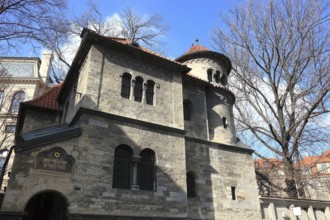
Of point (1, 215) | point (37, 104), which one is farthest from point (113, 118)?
point (37, 104)

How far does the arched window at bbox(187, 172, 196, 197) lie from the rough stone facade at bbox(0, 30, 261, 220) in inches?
5.4

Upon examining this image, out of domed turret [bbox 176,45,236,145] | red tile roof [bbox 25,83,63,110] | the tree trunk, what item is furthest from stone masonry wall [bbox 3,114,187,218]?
the tree trunk

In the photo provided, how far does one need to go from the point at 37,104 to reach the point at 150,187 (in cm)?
869

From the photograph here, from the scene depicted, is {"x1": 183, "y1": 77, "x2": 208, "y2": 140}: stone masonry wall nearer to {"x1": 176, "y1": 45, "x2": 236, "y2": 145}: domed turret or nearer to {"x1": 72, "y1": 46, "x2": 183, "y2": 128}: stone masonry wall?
{"x1": 176, "y1": 45, "x2": 236, "y2": 145}: domed turret

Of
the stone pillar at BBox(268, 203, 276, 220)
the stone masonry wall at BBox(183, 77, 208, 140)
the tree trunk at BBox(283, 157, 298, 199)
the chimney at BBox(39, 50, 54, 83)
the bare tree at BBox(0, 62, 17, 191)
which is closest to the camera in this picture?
the stone pillar at BBox(268, 203, 276, 220)

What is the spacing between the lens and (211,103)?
52.4 ft

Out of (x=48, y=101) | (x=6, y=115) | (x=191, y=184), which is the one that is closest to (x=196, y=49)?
(x=191, y=184)

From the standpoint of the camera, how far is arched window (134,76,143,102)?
12262 millimetres

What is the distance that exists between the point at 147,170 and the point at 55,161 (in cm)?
367

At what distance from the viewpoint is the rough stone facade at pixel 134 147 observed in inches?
348

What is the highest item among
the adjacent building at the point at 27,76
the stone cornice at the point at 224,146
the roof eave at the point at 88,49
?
the adjacent building at the point at 27,76

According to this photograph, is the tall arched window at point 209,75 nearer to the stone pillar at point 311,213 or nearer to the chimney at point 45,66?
the stone pillar at point 311,213

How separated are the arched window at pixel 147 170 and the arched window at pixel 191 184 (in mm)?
2645

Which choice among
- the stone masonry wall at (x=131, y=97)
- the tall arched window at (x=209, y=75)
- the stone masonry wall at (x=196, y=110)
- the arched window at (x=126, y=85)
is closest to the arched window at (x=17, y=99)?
the stone masonry wall at (x=131, y=97)
